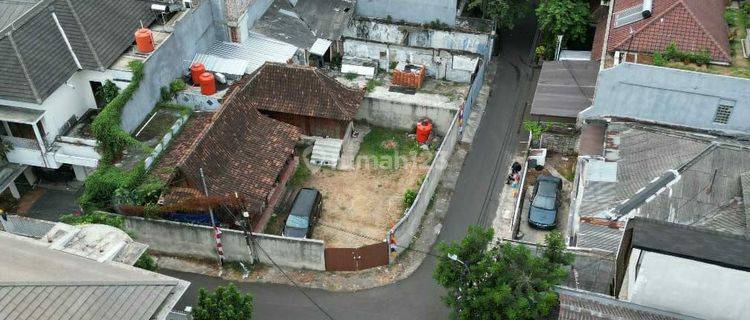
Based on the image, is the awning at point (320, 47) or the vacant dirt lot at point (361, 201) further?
the awning at point (320, 47)

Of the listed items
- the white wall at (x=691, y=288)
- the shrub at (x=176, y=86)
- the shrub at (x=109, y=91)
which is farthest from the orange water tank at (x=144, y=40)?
the white wall at (x=691, y=288)

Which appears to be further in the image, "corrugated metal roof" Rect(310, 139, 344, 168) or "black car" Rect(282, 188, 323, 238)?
"corrugated metal roof" Rect(310, 139, 344, 168)

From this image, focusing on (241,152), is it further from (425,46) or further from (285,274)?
(425,46)

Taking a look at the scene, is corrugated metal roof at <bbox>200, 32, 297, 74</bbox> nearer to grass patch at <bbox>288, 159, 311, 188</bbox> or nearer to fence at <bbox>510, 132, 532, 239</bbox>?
grass patch at <bbox>288, 159, 311, 188</bbox>

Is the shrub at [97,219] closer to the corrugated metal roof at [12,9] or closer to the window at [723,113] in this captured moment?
the corrugated metal roof at [12,9]

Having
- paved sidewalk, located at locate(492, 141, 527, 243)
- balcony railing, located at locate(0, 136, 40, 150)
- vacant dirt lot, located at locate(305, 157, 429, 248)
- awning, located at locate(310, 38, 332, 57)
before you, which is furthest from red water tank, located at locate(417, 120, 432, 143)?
balcony railing, located at locate(0, 136, 40, 150)

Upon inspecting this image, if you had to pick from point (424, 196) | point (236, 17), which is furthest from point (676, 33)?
point (236, 17)
